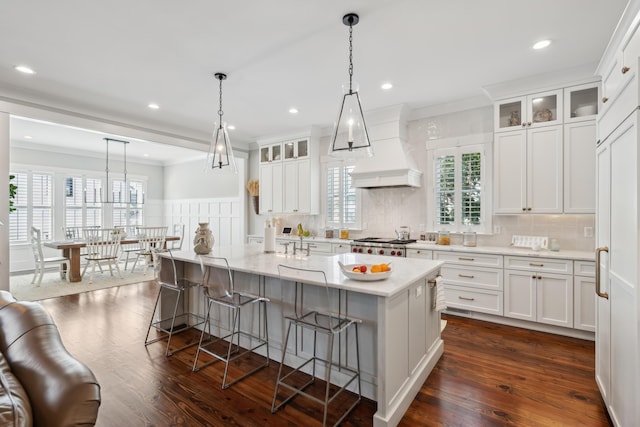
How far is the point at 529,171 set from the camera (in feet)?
12.3

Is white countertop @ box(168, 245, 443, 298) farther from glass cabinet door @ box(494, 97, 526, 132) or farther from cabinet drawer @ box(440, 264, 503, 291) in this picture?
glass cabinet door @ box(494, 97, 526, 132)

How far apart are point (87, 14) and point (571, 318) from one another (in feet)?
17.3

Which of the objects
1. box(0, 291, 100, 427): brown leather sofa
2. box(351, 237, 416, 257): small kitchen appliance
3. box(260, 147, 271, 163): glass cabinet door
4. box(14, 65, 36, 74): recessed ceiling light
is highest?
box(14, 65, 36, 74): recessed ceiling light

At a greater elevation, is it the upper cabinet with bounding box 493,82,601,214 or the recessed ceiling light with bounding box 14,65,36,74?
the recessed ceiling light with bounding box 14,65,36,74

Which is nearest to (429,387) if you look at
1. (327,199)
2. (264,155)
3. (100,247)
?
(327,199)

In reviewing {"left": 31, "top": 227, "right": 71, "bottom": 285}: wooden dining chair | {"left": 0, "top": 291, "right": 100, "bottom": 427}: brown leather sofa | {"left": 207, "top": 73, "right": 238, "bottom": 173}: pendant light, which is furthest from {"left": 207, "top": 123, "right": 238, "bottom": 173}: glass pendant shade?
{"left": 31, "top": 227, "right": 71, "bottom": 285}: wooden dining chair

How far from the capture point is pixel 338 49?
3.04m

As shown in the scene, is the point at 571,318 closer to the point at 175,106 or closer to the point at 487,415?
the point at 487,415

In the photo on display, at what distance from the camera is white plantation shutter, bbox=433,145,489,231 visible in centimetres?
439

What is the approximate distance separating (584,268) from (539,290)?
0.47 m

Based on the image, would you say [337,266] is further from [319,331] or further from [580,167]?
[580,167]

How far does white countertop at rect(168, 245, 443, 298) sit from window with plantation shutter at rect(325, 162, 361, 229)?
2352mm

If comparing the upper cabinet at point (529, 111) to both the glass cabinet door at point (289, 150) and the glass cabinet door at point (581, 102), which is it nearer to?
the glass cabinet door at point (581, 102)

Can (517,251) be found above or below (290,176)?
below
